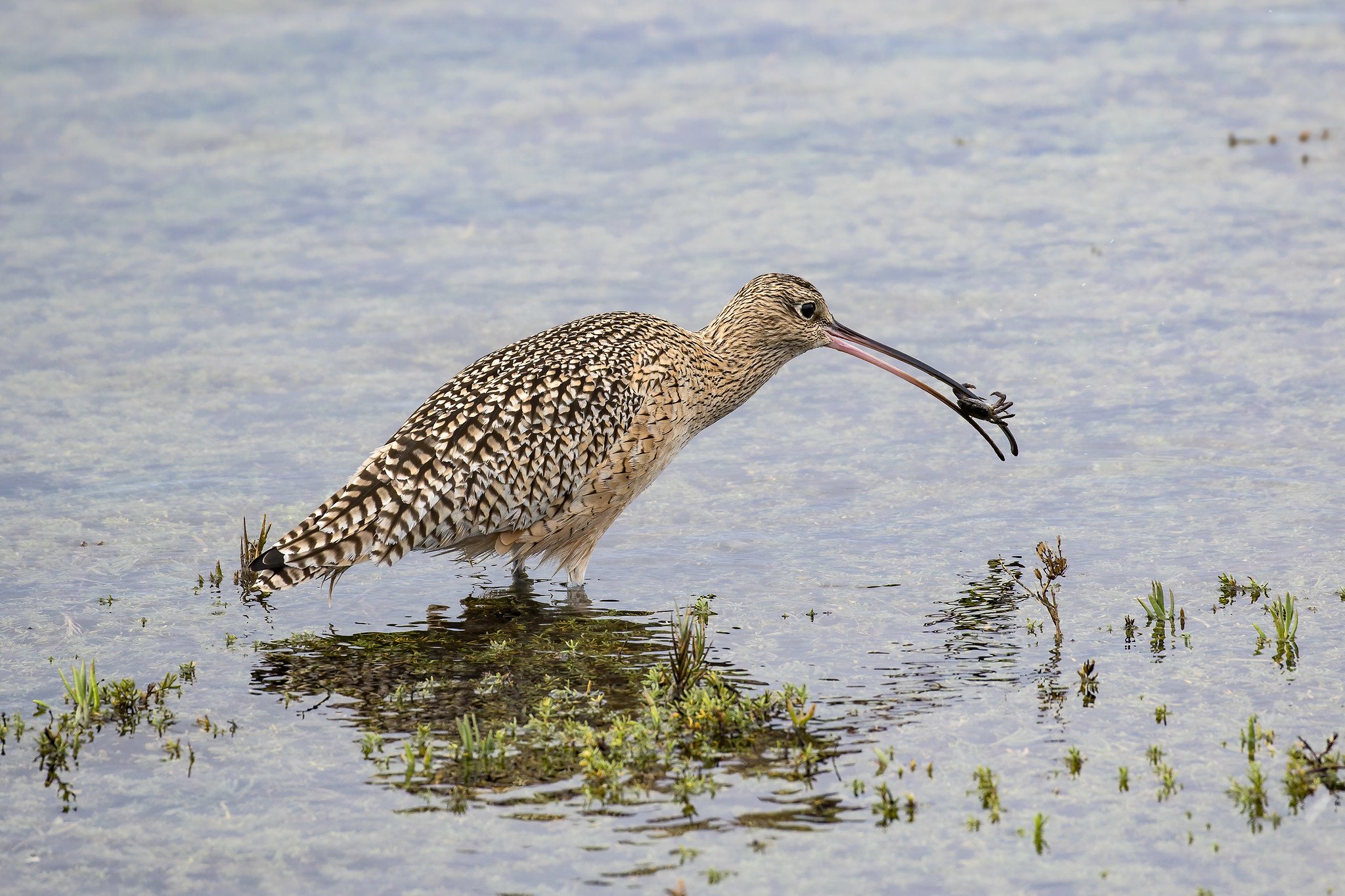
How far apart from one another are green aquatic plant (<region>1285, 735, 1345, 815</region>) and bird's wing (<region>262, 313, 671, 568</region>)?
11.3 ft

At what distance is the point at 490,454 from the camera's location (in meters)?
7.91

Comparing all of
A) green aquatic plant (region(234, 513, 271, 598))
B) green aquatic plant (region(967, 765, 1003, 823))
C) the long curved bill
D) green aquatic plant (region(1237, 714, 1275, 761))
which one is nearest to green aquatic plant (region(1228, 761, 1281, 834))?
green aquatic plant (region(1237, 714, 1275, 761))

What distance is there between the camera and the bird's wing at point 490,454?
761 centimetres

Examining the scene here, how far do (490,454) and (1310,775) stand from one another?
368 centimetres

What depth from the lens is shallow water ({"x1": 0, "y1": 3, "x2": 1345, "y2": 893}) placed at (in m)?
5.98

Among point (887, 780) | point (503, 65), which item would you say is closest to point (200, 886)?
point (887, 780)

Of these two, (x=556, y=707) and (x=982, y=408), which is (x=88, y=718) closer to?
(x=556, y=707)

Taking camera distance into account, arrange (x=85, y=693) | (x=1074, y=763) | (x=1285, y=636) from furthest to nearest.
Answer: (x=1285, y=636) < (x=85, y=693) < (x=1074, y=763)

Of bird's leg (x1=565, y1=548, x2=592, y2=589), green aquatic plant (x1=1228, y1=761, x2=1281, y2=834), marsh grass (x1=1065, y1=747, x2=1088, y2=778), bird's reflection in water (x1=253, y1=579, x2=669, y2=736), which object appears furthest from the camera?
bird's leg (x1=565, y1=548, x2=592, y2=589)

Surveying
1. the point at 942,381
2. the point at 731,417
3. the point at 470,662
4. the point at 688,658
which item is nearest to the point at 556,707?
the point at 688,658

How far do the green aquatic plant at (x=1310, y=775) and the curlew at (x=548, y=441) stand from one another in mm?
2918

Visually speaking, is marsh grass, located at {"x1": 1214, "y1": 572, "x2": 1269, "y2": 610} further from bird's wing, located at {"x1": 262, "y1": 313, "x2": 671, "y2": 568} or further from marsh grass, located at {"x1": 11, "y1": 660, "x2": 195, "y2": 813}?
marsh grass, located at {"x1": 11, "y1": 660, "x2": 195, "y2": 813}

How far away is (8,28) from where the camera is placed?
60.4ft

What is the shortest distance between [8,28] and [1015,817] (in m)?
15.8
